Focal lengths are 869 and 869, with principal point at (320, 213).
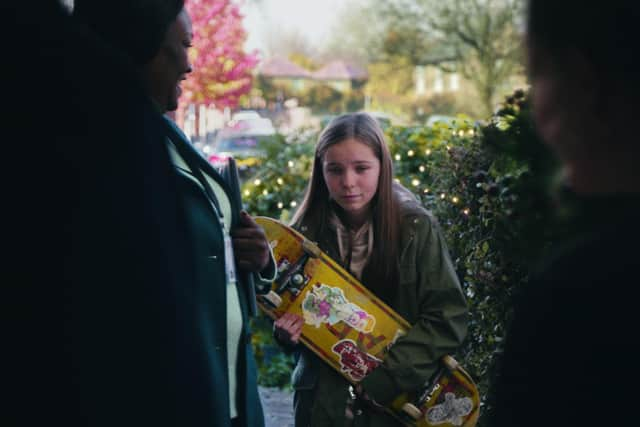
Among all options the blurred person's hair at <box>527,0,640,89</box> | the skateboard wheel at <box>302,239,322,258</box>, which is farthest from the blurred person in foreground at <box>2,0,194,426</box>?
the skateboard wheel at <box>302,239,322,258</box>

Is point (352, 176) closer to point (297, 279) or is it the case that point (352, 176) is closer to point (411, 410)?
point (297, 279)

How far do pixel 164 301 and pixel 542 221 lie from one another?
72 cm

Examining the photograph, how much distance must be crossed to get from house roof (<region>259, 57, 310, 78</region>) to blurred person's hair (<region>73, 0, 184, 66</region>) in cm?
7743

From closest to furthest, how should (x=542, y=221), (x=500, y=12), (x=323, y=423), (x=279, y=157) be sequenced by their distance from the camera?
(x=542, y=221)
(x=323, y=423)
(x=279, y=157)
(x=500, y=12)

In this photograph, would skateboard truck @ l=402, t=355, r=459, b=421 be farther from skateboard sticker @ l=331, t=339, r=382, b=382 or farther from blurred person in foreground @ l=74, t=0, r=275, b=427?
blurred person in foreground @ l=74, t=0, r=275, b=427

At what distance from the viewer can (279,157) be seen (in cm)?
710

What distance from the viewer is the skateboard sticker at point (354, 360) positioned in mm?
3211

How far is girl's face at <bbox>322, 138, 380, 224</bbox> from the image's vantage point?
3.41 m

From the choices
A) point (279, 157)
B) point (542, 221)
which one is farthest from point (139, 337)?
point (279, 157)

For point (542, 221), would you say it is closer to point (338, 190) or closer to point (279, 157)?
point (338, 190)

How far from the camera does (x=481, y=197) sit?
4.00 m

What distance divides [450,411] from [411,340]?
31 centimetres

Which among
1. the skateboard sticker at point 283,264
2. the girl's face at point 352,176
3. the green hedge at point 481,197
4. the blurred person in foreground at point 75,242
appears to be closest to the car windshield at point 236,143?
the green hedge at point 481,197

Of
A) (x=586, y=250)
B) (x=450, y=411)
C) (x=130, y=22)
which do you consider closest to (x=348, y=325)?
(x=450, y=411)
